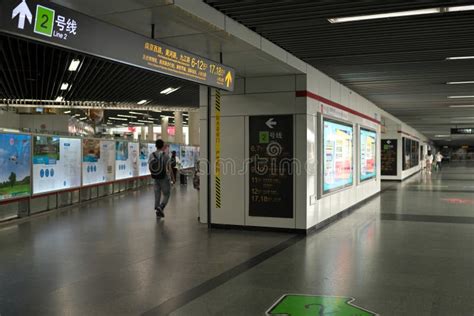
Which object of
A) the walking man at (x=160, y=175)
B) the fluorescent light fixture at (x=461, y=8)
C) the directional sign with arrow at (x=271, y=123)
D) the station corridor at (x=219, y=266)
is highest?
the fluorescent light fixture at (x=461, y=8)

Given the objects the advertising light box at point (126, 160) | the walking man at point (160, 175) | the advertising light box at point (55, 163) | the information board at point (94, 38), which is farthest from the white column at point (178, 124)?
the information board at point (94, 38)

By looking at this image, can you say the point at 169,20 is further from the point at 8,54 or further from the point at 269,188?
the point at 8,54

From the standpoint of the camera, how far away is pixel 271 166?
8.40m

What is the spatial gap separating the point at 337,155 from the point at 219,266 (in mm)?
5258

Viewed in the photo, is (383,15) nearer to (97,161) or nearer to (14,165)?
(14,165)

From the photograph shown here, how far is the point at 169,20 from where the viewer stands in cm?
480

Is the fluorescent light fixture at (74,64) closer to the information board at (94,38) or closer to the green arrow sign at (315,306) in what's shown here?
the information board at (94,38)

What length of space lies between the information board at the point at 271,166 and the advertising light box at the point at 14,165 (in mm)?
4986

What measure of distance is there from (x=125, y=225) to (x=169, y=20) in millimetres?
5172

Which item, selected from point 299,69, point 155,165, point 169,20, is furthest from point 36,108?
point 169,20

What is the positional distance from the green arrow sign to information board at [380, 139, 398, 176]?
20219mm

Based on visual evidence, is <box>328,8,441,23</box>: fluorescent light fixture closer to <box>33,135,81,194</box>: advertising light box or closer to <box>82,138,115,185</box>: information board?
<box>33,135,81,194</box>: advertising light box

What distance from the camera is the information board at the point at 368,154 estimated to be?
12844 mm

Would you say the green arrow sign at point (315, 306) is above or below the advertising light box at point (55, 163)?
below
